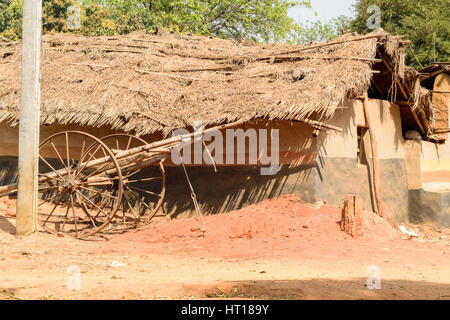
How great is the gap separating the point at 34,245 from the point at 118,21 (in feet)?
58.3

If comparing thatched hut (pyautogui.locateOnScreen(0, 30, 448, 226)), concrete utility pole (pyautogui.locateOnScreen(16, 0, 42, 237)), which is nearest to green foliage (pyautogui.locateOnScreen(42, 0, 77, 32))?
thatched hut (pyautogui.locateOnScreen(0, 30, 448, 226))

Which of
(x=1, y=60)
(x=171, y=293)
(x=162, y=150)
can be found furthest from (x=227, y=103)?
(x=1, y=60)

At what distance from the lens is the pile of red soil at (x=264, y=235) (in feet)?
32.1

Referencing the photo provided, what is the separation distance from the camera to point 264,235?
10664 mm

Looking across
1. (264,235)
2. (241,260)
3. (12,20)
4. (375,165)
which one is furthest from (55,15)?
(241,260)

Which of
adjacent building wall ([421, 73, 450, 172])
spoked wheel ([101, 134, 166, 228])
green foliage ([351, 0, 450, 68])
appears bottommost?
spoked wheel ([101, 134, 166, 228])

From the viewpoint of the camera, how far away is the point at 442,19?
24.4 metres

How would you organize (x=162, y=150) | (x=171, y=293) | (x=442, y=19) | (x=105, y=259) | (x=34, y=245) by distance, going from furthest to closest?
(x=442, y=19), (x=162, y=150), (x=34, y=245), (x=105, y=259), (x=171, y=293)

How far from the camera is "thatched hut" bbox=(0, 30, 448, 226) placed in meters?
11.5

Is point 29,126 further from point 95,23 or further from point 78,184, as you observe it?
point 95,23

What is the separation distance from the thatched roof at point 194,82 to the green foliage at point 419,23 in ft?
35.9

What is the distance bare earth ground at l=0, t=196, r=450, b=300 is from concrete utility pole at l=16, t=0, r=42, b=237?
0.43 m

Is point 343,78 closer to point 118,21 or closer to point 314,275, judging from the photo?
point 314,275

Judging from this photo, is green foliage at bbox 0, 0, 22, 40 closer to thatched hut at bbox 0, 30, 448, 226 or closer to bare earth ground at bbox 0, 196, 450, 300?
thatched hut at bbox 0, 30, 448, 226
